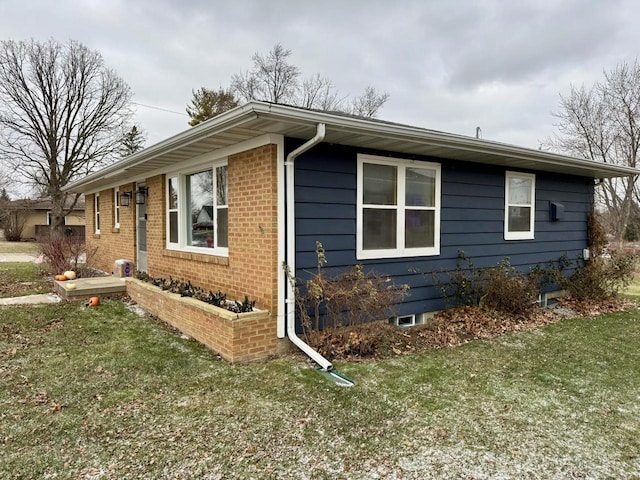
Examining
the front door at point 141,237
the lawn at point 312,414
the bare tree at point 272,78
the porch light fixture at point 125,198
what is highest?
the bare tree at point 272,78

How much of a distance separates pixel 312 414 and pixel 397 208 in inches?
121

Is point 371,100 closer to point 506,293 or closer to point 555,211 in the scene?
point 555,211

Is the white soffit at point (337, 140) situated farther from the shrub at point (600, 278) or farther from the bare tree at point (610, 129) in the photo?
the bare tree at point (610, 129)

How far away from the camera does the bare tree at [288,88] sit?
79.0 feet

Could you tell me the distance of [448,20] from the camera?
9.45 m

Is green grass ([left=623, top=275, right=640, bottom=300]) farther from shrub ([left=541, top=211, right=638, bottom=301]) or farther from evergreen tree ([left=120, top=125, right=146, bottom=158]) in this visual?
evergreen tree ([left=120, top=125, right=146, bottom=158])

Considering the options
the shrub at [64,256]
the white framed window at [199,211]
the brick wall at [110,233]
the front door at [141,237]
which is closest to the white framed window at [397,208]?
the white framed window at [199,211]

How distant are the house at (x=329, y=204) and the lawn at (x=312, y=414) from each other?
0.72 metres

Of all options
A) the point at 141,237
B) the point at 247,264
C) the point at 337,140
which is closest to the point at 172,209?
the point at 141,237

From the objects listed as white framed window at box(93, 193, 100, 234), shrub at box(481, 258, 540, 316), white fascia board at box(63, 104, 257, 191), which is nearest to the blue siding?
shrub at box(481, 258, 540, 316)

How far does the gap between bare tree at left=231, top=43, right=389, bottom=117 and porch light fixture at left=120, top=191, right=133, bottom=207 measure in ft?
53.8

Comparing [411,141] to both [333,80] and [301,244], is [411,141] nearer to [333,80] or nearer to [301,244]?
[301,244]

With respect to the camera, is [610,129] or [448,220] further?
[610,129]

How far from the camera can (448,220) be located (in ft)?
19.6
